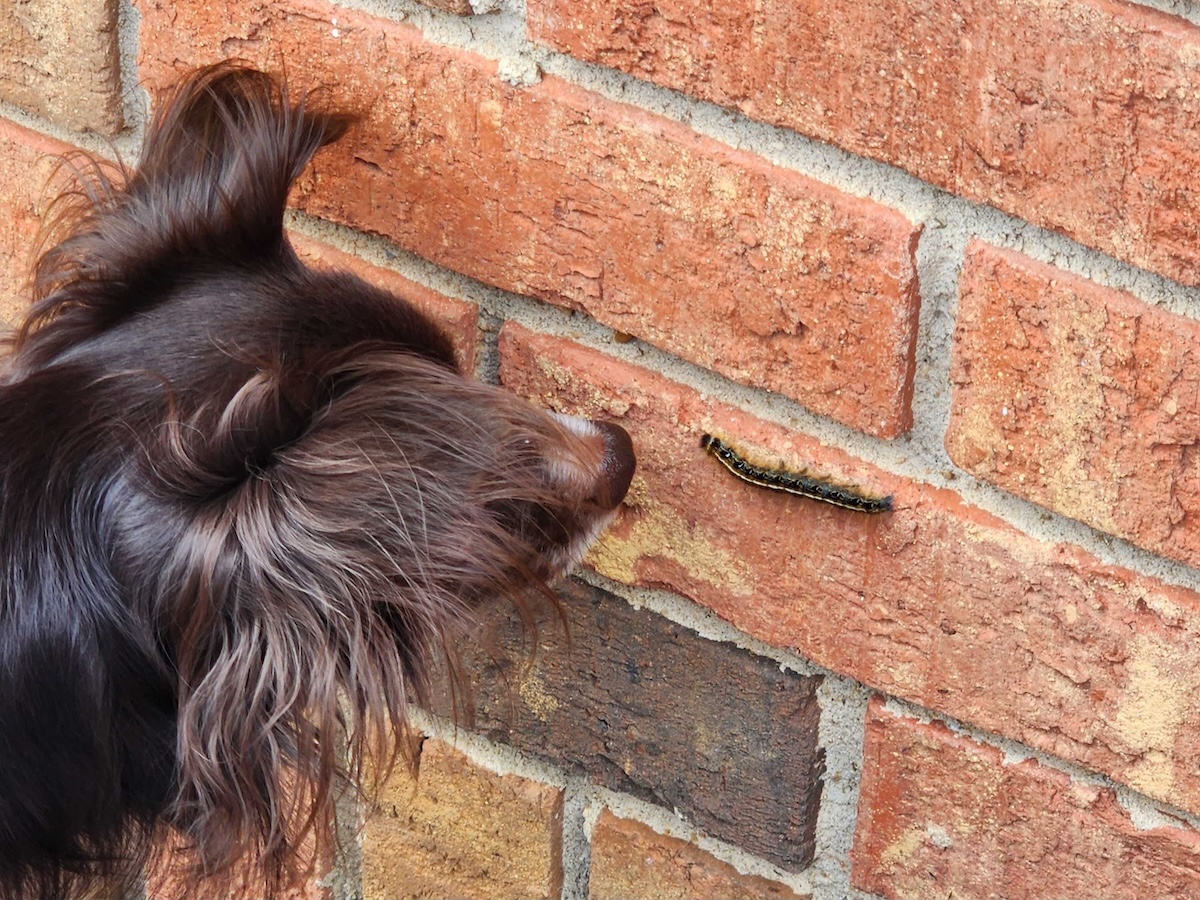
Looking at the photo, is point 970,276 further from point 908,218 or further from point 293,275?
point 293,275

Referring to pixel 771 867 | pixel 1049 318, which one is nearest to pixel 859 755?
pixel 771 867

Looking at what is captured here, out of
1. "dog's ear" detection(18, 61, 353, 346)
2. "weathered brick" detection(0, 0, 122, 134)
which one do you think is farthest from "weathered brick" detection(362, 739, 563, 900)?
"weathered brick" detection(0, 0, 122, 134)

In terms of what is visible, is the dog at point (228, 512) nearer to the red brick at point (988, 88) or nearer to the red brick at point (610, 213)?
the red brick at point (610, 213)

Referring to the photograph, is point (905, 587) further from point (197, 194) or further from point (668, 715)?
point (197, 194)

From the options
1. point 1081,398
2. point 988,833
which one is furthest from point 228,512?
point 988,833

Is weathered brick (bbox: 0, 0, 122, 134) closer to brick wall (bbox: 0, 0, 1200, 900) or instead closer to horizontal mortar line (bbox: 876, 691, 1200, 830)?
brick wall (bbox: 0, 0, 1200, 900)

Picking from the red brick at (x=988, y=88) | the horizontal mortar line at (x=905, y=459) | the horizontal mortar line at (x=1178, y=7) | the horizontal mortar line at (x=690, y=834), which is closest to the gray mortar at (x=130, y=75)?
the horizontal mortar line at (x=905, y=459)
